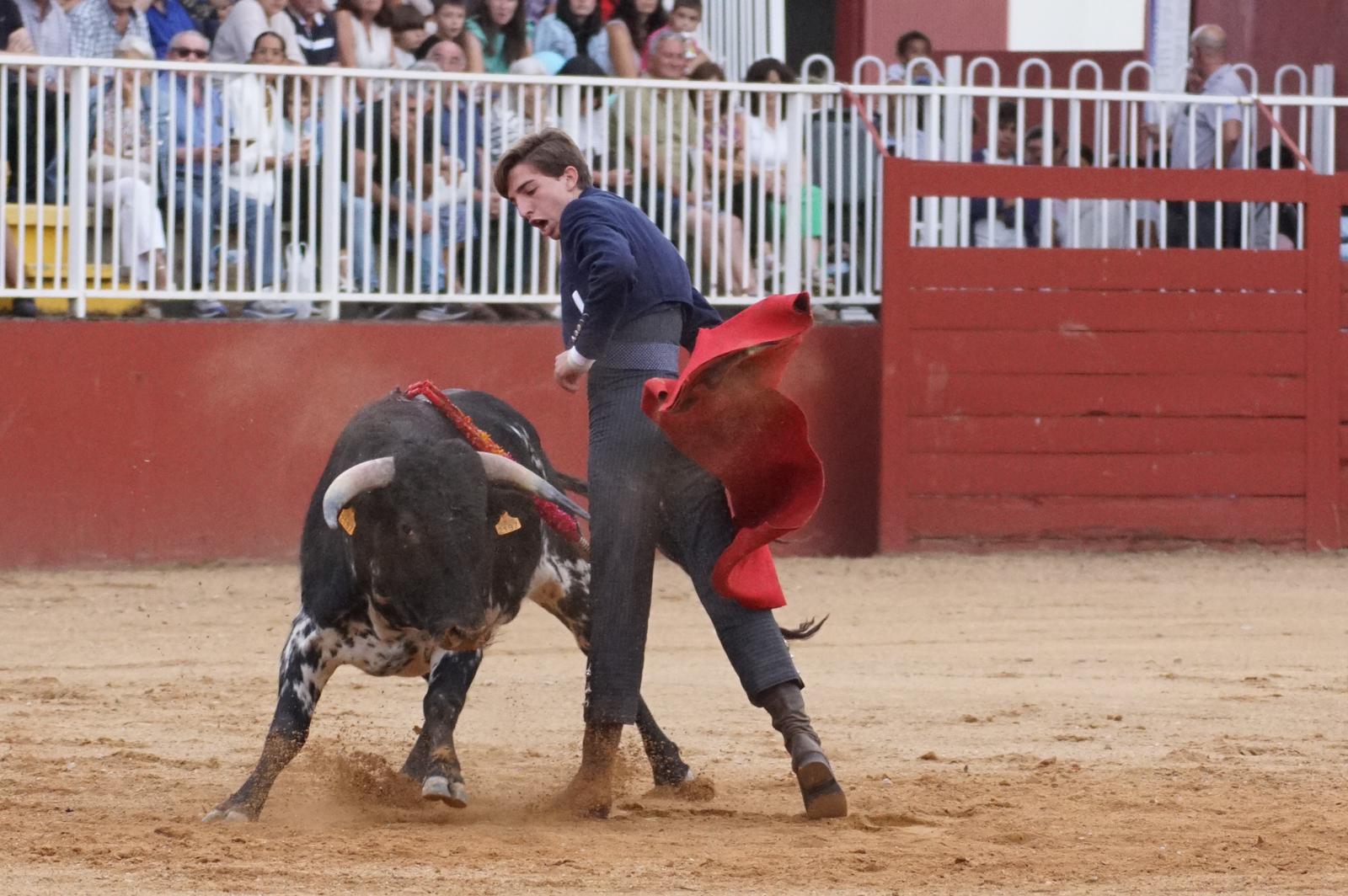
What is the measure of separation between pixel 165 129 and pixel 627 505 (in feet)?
17.2

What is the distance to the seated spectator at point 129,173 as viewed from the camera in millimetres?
8977

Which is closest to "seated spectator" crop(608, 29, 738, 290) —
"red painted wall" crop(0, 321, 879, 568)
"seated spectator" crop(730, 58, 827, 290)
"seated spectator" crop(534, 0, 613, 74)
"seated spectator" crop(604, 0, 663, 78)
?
"seated spectator" crop(730, 58, 827, 290)

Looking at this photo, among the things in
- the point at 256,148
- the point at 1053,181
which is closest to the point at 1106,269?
the point at 1053,181

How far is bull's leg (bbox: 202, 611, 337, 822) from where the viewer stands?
4.60 metres

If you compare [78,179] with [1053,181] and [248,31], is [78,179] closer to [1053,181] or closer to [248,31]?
[248,31]

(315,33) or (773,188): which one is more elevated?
(315,33)

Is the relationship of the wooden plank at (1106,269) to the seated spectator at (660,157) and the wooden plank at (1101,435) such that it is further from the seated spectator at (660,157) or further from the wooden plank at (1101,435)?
the seated spectator at (660,157)

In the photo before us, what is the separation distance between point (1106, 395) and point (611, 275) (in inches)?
229

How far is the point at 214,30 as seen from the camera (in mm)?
9633

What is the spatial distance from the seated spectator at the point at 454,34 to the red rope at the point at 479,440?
15.8 ft

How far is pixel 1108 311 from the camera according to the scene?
9.75 meters

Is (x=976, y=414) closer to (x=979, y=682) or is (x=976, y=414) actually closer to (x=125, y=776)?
(x=979, y=682)

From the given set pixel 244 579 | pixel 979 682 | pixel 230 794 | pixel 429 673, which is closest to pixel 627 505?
pixel 429 673

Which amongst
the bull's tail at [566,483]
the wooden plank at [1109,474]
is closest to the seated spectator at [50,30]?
the wooden plank at [1109,474]
